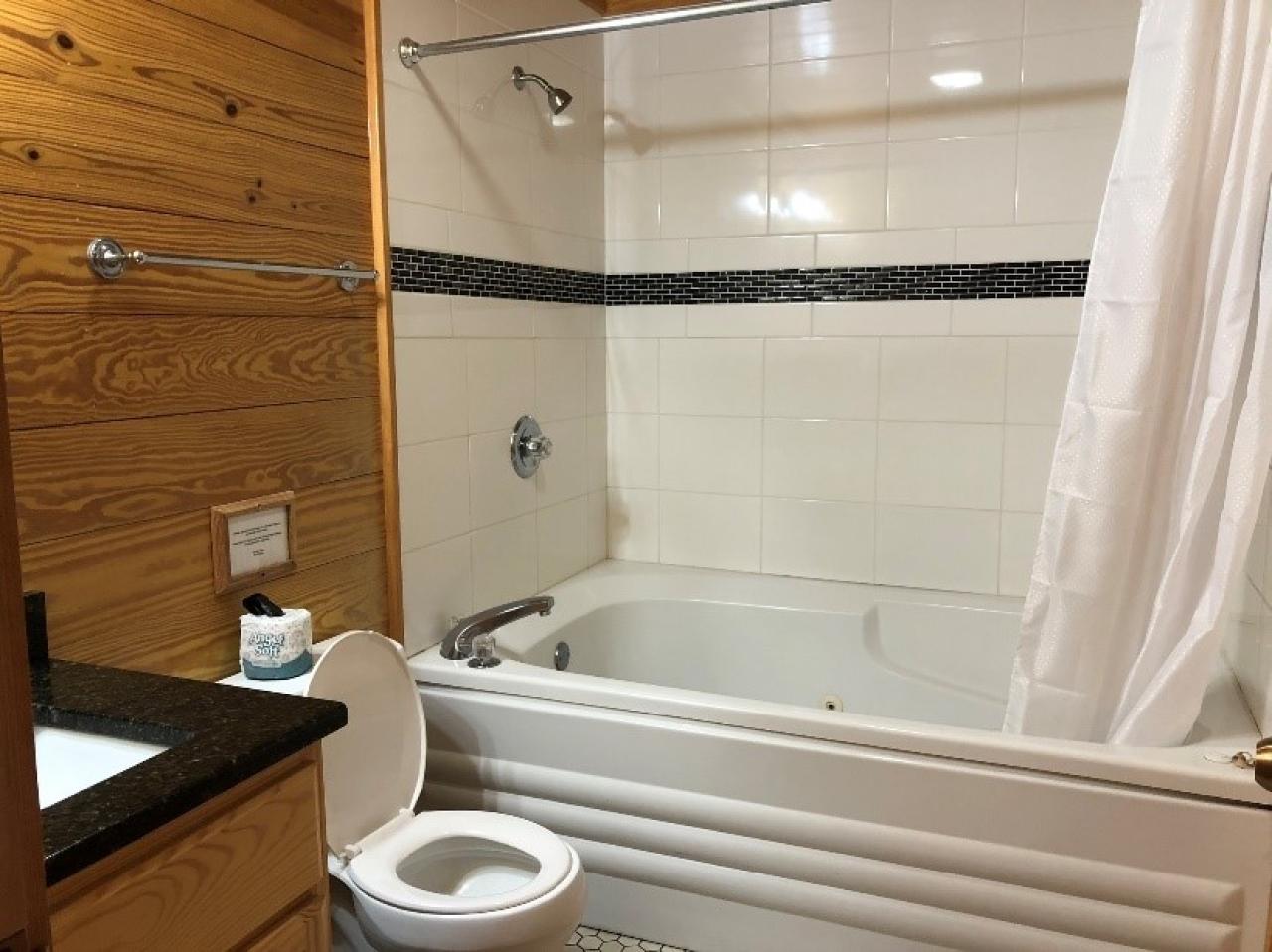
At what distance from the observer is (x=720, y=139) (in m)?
2.81

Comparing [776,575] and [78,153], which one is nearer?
[78,153]

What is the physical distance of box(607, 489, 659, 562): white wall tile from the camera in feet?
10.0

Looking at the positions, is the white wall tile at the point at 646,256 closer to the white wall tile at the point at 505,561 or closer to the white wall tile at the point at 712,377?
the white wall tile at the point at 712,377

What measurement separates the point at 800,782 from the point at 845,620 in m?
0.81

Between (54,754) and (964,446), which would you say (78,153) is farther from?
(964,446)

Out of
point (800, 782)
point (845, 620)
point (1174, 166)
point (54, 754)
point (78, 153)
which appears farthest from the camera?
point (845, 620)

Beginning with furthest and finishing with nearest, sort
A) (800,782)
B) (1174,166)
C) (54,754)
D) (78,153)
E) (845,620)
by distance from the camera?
(845,620)
(800,782)
(1174,166)
(78,153)
(54,754)

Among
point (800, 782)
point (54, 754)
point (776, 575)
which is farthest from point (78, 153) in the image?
point (776, 575)

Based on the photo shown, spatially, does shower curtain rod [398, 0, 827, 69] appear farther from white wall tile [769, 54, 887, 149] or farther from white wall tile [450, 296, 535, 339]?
white wall tile [769, 54, 887, 149]

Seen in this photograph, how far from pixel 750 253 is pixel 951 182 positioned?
554 millimetres

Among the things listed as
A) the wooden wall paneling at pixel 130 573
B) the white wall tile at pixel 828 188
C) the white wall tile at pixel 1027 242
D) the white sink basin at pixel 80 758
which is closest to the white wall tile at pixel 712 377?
the white wall tile at pixel 828 188

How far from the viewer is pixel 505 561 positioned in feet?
8.35

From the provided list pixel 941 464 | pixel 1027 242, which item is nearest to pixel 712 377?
pixel 941 464

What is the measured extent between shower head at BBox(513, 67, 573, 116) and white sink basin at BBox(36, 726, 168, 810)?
1810mm
